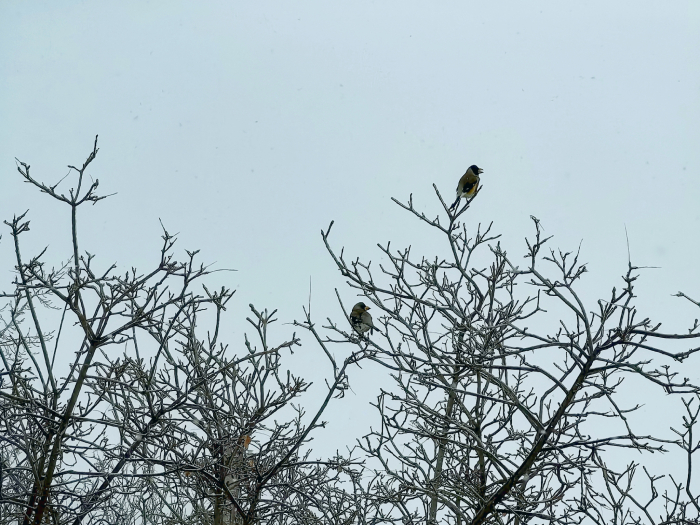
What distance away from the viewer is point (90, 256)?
4.92m

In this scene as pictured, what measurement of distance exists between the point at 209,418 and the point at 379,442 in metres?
1.62

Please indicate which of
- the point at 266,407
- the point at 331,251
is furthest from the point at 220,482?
the point at 331,251

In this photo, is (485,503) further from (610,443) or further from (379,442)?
(379,442)

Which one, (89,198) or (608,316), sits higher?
(89,198)

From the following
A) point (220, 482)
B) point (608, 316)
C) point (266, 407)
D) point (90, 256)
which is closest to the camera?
point (608, 316)

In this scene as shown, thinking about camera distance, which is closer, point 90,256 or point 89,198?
point 89,198

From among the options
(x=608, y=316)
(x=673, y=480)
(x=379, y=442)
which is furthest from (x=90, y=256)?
(x=673, y=480)

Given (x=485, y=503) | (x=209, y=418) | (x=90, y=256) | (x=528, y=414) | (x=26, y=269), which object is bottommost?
(x=485, y=503)

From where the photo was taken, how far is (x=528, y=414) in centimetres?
400

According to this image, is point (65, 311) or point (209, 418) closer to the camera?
point (65, 311)

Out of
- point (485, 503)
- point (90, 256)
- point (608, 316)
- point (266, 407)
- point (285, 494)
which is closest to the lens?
point (608, 316)

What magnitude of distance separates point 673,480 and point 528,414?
9.21 feet

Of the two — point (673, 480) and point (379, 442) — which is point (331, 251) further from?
point (673, 480)

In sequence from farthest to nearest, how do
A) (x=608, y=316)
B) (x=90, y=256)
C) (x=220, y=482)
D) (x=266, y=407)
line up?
(x=266, y=407)
(x=90, y=256)
(x=220, y=482)
(x=608, y=316)
